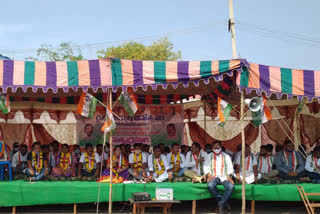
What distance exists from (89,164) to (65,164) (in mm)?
591

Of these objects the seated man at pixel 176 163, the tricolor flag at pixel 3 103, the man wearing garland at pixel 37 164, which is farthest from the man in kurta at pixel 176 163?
the tricolor flag at pixel 3 103

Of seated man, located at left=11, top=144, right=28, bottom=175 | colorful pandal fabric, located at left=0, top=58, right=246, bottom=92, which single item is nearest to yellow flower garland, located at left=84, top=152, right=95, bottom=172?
seated man, located at left=11, top=144, right=28, bottom=175

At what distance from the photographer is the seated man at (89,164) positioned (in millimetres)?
7556

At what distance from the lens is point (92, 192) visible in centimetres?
649

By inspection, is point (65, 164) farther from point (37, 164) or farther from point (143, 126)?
point (143, 126)

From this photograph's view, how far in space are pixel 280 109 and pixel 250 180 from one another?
362 cm

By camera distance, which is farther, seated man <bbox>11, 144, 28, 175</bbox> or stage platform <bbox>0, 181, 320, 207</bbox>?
seated man <bbox>11, 144, 28, 175</bbox>

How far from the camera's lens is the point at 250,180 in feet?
22.6

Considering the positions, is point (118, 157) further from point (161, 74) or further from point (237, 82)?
point (237, 82)

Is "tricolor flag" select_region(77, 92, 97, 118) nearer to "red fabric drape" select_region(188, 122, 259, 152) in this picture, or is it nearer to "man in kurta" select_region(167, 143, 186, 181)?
"man in kurta" select_region(167, 143, 186, 181)

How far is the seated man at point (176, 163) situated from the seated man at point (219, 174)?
69 cm

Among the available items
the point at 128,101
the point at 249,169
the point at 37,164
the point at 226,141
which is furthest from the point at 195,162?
the point at 37,164

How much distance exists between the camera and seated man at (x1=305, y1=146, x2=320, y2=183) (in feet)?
24.0

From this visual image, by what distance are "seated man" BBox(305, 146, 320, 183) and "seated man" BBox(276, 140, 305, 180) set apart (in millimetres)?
127
